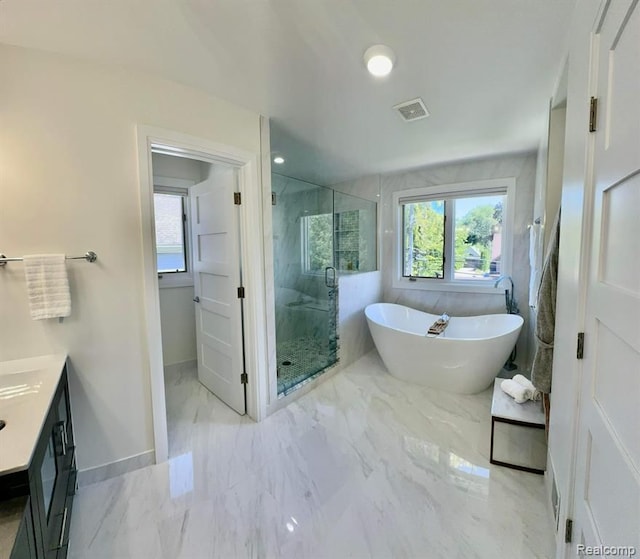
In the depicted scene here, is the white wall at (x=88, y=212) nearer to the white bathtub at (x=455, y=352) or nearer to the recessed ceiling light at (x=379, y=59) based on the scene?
the recessed ceiling light at (x=379, y=59)

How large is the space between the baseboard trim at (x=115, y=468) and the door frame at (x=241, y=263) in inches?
2.3

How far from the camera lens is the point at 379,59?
5.03 feet

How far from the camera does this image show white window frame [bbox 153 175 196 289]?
10.7 feet

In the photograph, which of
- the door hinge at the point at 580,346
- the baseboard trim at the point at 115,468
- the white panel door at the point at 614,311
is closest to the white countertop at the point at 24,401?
the baseboard trim at the point at 115,468

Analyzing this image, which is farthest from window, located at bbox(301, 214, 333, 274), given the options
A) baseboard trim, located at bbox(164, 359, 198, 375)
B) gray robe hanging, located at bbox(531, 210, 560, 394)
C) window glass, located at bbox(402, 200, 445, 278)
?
gray robe hanging, located at bbox(531, 210, 560, 394)

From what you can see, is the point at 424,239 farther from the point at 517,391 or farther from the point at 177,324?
the point at 177,324

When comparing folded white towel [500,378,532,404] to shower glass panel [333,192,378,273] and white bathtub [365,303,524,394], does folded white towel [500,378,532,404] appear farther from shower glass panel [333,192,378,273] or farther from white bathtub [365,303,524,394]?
shower glass panel [333,192,378,273]

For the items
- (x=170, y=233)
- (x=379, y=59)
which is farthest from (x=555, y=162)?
(x=170, y=233)

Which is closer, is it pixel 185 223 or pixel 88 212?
pixel 88 212

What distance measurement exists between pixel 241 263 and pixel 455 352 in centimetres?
207

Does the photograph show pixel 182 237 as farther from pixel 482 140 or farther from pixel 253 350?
pixel 482 140

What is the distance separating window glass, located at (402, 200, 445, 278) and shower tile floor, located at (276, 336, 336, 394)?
1629 mm

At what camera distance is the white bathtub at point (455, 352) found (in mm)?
2654

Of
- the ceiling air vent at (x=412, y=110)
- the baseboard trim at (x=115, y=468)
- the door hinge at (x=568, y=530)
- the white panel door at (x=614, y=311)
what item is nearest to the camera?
the white panel door at (x=614, y=311)
